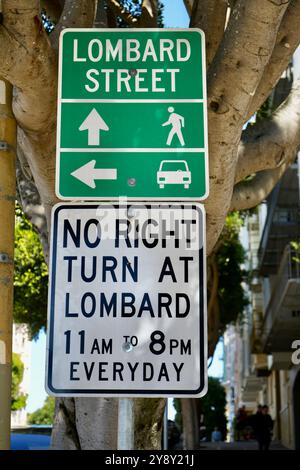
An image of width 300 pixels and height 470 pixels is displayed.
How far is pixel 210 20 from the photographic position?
643 cm

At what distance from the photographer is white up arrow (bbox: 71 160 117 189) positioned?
3.59m

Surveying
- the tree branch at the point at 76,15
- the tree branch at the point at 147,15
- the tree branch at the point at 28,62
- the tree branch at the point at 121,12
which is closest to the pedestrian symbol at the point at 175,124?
the tree branch at the point at 28,62

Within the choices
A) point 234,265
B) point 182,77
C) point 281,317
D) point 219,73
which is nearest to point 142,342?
point 182,77

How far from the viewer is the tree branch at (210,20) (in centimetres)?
638

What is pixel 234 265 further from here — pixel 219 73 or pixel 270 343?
pixel 219 73

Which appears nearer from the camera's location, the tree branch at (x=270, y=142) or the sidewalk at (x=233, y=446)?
the tree branch at (x=270, y=142)

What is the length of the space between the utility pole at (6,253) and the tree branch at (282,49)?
2544mm

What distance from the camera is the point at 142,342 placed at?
3.30 m

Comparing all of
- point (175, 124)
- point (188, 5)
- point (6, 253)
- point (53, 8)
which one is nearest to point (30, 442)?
point (53, 8)

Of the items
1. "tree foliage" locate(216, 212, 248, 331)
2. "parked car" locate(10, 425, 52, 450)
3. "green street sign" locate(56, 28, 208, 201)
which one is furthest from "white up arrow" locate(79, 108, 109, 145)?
"tree foliage" locate(216, 212, 248, 331)

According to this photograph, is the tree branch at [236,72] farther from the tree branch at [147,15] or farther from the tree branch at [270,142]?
the tree branch at [147,15]

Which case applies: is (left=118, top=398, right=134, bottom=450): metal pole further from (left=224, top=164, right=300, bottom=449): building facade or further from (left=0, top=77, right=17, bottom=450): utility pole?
(left=224, top=164, right=300, bottom=449): building facade

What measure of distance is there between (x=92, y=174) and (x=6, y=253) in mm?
595
